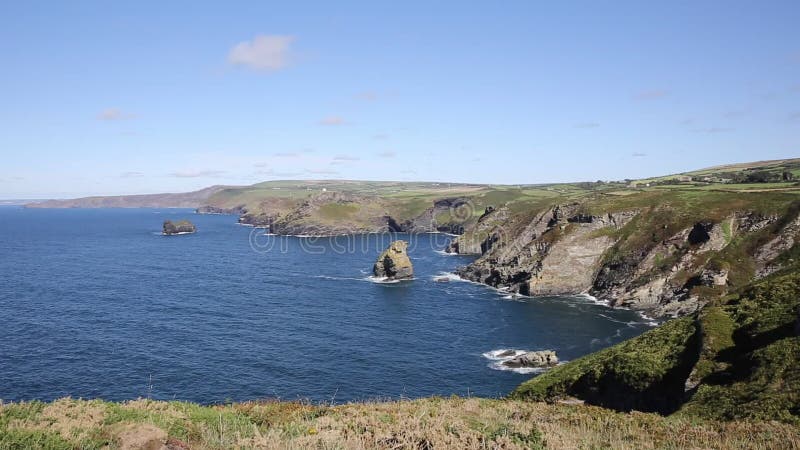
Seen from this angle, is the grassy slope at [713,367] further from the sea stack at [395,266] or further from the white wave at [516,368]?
the sea stack at [395,266]

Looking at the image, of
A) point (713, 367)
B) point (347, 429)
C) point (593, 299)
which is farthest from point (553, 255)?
point (347, 429)

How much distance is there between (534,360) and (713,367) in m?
40.5

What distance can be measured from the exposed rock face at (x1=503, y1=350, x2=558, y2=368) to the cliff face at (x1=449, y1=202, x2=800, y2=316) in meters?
37.8

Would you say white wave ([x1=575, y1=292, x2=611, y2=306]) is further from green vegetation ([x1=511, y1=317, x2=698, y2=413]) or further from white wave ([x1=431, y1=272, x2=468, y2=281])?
green vegetation ([x1=511, y1=317, x2=698, y2=413])

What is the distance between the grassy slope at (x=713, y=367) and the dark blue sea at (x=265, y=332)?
25.1m

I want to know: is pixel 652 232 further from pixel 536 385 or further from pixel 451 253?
pixel 536 385

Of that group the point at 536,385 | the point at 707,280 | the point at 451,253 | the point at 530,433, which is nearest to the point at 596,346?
the point at 707,280

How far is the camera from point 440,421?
758 inches

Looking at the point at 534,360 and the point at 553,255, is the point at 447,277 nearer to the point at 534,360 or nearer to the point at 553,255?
the point at 553,255

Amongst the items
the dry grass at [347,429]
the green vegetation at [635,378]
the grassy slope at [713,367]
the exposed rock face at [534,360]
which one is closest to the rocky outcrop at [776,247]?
the exposed rock face at [534,360]

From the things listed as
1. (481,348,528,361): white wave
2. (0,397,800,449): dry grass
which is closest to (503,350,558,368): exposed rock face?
(481,348,528,361): white wave

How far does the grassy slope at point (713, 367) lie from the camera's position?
25875 millimetres

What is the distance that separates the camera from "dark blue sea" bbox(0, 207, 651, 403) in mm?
63469

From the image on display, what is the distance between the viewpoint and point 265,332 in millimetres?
85688
